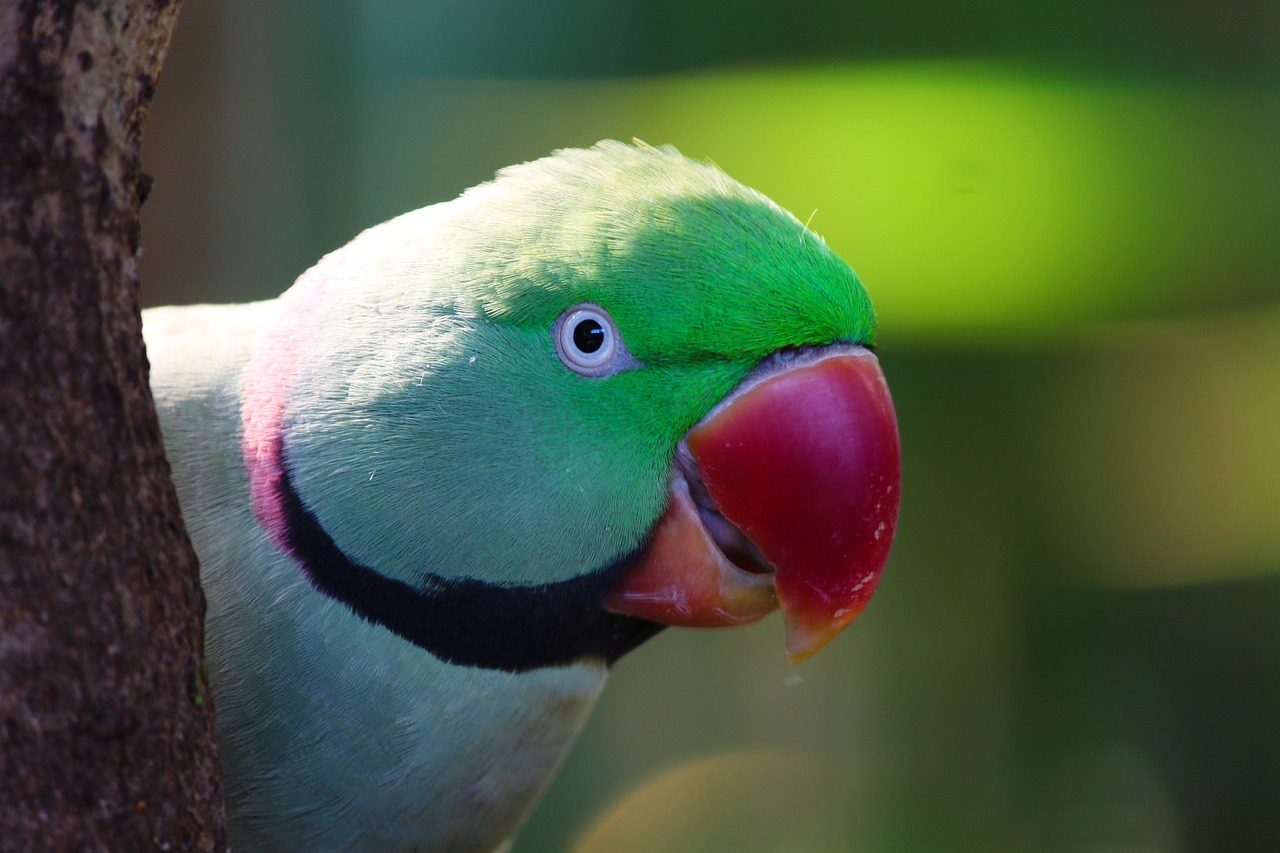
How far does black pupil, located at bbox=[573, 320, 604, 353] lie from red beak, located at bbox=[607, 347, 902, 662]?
152 millimetres

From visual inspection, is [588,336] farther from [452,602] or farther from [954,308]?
[954,308]

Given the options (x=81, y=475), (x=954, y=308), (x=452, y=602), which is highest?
(x=81, y=475)

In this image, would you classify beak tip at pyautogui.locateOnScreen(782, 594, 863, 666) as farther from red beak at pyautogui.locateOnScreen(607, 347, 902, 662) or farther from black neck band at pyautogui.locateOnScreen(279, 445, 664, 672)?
black neck band at pyautogui.locateOnScreen(279, 445, 664, 672)

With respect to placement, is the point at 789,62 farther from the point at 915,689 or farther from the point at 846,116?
the point at 915,689

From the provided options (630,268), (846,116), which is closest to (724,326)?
(630,268)

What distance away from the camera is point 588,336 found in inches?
52.0

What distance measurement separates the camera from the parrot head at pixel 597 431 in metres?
1.30

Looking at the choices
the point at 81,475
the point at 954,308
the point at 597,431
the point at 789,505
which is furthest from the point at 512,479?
the point at 954,308

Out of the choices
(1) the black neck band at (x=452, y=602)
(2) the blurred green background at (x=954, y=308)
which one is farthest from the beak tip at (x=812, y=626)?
(2) the blurred green background at (x=954, y=308)

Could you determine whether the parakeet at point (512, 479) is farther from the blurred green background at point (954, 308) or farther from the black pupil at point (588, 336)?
the blurred green background at point (954, 308)

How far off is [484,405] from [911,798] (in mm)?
3340

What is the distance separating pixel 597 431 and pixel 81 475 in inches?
22.2

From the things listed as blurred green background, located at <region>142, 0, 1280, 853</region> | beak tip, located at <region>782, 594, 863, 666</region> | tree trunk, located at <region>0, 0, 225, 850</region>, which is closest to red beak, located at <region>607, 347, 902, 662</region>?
beak tip, located at <region>782, 594, 863, 666</region>

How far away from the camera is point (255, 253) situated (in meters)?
4.08
